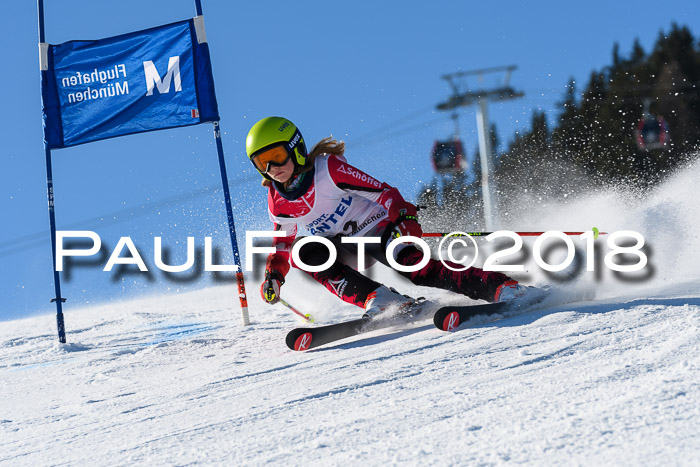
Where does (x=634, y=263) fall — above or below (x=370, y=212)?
below

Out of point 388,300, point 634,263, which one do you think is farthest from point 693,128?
point 388,300

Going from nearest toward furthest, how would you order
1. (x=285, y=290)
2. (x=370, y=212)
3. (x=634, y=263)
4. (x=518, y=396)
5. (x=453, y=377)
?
(x=518, y=396), (x=453, y=377), (x=370, y=212), (x=634, y=263), (x=285, y=290)

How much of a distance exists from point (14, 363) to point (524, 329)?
3.84 meters

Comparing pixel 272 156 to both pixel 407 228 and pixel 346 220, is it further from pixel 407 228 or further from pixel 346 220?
pixel 407 228

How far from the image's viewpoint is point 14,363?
5039 mm

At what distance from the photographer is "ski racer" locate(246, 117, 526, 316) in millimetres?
4070

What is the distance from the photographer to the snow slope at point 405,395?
188cm

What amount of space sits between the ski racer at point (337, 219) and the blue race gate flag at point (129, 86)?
2451mm

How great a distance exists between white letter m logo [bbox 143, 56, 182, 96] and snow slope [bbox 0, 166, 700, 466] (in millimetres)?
2759

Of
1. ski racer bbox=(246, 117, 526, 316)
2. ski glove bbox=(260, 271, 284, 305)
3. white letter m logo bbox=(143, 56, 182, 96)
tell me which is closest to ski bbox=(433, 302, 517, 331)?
ski racer bbox=(246, 117, 526, 316)

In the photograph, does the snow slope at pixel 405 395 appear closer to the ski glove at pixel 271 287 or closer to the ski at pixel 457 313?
the ski at pixel 457 313

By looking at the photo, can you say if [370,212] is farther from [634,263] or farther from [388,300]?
[634,263]

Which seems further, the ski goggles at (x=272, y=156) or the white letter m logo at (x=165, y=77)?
the white letter m logo at (x=165, y=77)

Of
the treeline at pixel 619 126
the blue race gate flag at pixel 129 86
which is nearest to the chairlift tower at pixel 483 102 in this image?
the treeline at pixel 619 126
